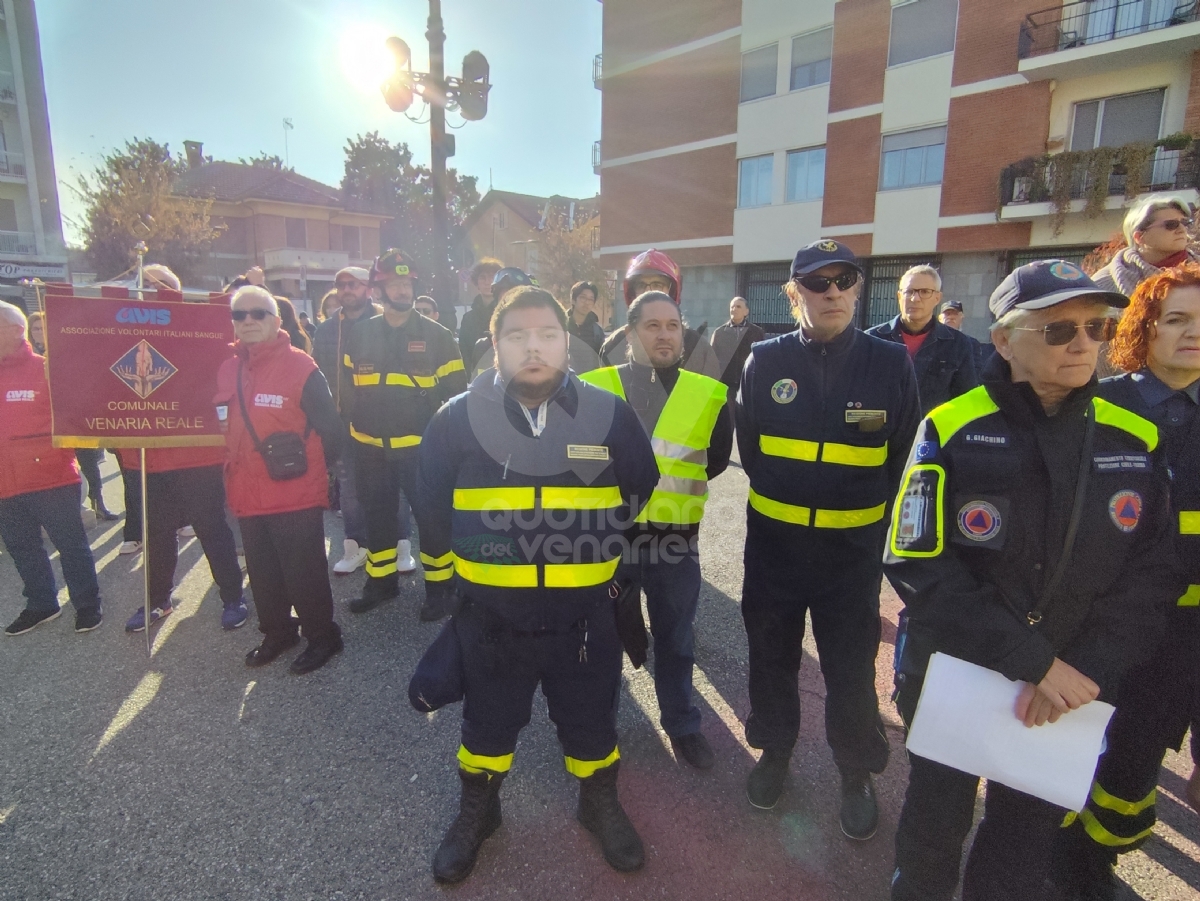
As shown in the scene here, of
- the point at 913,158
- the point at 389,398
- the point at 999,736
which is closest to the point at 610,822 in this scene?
the point at 999,736

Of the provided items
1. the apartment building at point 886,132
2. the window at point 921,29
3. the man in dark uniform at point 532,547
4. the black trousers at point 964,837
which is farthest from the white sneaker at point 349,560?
the window at point 921,29

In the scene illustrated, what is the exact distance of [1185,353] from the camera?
1997mm

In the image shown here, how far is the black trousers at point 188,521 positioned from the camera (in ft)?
12.9

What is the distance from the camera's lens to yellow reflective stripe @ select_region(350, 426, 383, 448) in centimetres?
421

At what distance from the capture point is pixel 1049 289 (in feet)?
5.28

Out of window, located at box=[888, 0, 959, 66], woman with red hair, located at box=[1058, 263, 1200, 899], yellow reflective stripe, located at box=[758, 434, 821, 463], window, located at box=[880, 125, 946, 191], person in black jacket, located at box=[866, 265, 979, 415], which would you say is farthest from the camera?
window, located at box=[880, 125, 946, 191]

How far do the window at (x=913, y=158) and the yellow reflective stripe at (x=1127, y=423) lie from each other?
17.8 metres

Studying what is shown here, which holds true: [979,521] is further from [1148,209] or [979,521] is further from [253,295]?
[253,295]

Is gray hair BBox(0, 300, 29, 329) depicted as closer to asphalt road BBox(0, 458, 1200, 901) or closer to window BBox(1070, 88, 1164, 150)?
asphalt road BBox(0, 458, 1200, 901)

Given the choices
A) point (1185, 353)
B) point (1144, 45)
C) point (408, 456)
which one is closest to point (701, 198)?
point (1144, 45)

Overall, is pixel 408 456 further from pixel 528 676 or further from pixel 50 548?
pixel 50 548

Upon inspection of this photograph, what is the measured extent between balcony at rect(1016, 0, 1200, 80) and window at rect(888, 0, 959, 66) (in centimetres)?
185

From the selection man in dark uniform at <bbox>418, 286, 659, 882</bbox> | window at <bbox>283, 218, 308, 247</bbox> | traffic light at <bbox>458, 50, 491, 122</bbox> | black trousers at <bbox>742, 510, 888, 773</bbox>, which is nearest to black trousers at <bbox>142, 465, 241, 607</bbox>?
man in dark uniform at <bbox>418, 286, 659, 882</bbox>

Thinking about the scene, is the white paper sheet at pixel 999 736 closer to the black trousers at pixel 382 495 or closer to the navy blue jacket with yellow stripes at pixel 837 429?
the navy blue jacket with yellow stripes at pixel 837 429
